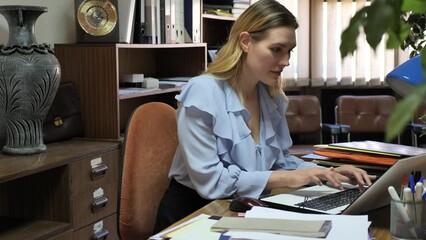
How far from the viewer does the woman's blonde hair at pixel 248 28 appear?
1.83 m

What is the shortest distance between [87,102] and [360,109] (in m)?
2.52

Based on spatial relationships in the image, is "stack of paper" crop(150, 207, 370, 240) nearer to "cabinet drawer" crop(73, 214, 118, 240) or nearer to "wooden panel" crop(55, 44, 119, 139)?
"cabinet drawer" crop(73, 214, 118, 240)

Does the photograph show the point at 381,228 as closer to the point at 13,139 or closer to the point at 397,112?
the point at 397,112

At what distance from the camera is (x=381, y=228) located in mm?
1345

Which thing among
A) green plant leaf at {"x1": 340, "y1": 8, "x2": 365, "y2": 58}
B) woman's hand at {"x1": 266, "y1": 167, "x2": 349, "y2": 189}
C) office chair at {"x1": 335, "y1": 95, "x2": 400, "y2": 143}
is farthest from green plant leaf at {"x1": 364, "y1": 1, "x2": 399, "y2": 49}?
office chair at {"x1": 335, "y1": 95, "x2": 400, "y2": 143}

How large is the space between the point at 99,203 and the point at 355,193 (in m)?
1.37

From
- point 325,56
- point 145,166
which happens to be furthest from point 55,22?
point 325,56

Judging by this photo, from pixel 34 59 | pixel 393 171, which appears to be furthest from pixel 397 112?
pixel 34 59

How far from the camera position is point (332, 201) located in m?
1.52

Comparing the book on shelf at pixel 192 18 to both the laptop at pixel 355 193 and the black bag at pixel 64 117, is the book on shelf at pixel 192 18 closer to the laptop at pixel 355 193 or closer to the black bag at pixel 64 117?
the black bag at pixel 64 117

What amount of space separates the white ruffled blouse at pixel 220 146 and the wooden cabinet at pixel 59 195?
75cm

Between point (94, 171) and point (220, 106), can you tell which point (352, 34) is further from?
point (94, 171)

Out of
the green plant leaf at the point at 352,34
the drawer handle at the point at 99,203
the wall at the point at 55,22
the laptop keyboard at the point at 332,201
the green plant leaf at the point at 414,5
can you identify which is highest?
the wall at the point at 55,22

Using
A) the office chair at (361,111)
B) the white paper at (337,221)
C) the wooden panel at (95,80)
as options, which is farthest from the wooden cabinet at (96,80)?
the office chair at (361,111)
